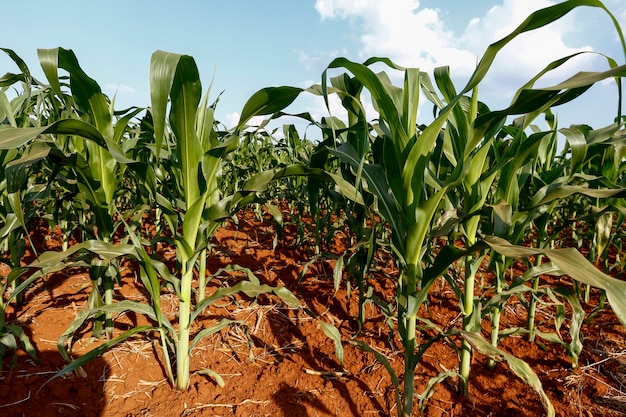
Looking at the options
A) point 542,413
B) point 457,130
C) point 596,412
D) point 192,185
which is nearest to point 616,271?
point 596,412

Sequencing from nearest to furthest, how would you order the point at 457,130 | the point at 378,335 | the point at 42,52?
the point at 42,52 → the point at 457,130 → the point at 378,335

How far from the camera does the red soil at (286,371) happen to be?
169 cm

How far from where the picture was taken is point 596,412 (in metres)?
1.71

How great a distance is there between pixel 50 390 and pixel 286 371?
1.13 metres

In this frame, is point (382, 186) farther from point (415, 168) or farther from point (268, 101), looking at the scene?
point (268, 101)

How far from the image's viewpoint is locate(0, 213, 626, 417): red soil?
1687mm

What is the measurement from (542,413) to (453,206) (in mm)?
1013

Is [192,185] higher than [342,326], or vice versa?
[192,185]

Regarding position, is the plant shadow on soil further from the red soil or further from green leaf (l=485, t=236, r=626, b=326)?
green leaf (l=485, t=236, r=626, b=326)

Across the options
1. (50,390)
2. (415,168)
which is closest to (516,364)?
(415,168)

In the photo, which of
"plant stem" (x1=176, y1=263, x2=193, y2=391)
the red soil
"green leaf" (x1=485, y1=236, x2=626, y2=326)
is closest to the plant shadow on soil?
the red soil

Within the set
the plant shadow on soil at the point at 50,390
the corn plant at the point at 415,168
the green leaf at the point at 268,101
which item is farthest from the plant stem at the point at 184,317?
the corn plant at the point at 415,168

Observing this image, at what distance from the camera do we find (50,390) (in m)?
1.75

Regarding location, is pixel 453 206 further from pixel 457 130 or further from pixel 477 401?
pixel 477 401
